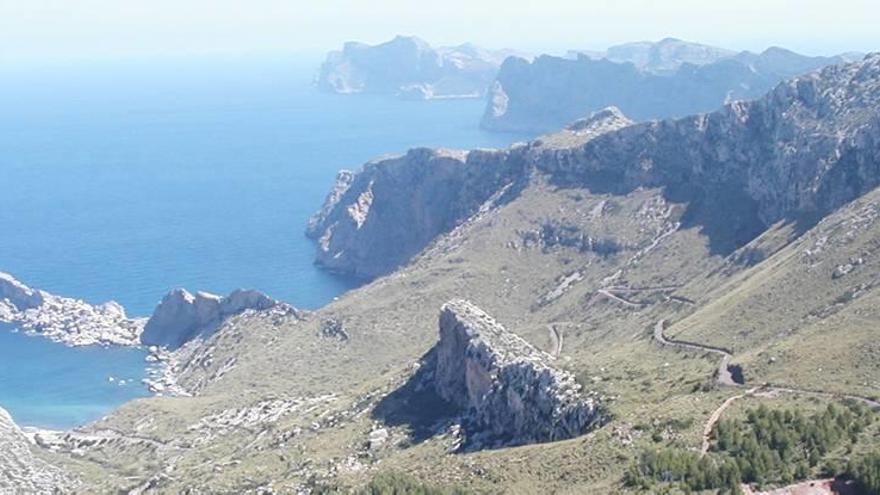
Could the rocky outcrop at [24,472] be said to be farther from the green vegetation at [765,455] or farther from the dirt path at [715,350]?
the green vegetation at [765,455]

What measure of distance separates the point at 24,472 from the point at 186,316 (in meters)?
77.6

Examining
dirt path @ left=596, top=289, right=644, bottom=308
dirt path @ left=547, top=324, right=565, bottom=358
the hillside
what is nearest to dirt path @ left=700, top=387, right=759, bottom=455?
the hillside

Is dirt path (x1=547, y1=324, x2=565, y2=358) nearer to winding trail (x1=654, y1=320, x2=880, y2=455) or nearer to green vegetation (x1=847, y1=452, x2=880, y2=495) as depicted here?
winding trail (x1=654, y1=320, x2=880, y2=455)

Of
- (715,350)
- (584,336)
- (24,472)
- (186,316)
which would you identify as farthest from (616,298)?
(24,472)

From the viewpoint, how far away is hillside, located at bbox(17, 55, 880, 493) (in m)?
77.3

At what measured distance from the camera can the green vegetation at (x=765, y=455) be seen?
58.0 m

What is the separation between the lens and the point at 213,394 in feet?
493

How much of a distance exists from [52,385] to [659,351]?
106 metres

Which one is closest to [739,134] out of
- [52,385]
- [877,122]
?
[877,122]

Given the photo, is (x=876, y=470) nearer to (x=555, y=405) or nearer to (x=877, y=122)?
(x=555, y=405)

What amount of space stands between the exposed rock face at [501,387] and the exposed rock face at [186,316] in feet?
272

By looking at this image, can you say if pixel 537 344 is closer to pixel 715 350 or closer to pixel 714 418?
pixel 715 350

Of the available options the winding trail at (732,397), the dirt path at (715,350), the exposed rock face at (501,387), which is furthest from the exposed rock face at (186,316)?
the winding trail at (732,397)

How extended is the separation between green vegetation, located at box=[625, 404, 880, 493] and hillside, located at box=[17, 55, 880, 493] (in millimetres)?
840
